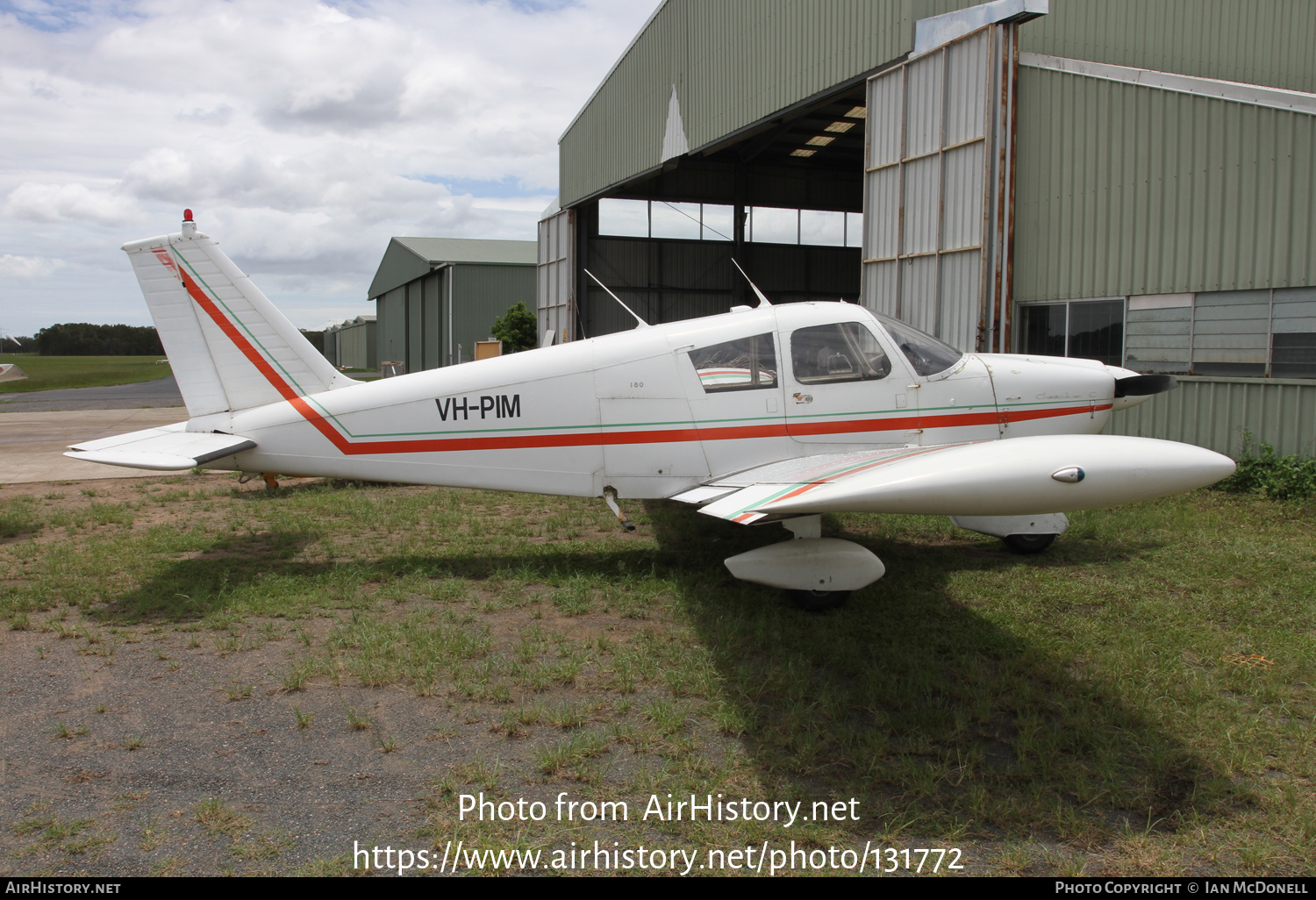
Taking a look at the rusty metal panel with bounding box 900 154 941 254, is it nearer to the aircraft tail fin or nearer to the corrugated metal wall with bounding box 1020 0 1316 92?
the corrugated metal wall with bounding box 1020 0 1316 92

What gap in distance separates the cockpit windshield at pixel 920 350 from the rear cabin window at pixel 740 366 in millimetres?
946

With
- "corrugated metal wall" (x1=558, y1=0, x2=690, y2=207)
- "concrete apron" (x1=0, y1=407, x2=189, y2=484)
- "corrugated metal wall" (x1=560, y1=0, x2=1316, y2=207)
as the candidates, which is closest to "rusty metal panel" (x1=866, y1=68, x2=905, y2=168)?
"corrugated metal wall" (x1=560, y1=0, x2=1316, y2=207)

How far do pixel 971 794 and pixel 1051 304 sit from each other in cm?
952

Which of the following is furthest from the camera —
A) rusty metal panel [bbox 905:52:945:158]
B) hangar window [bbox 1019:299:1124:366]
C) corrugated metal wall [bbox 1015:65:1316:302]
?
rusty metal panel [bbox 905:52:945:158]

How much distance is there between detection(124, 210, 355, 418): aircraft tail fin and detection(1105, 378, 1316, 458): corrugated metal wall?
31.8 ft

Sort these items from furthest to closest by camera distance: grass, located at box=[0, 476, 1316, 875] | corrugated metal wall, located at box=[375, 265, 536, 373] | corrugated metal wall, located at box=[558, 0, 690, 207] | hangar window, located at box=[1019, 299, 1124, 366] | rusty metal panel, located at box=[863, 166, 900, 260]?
corrugated metal wall, located at box=[375, 265, 536, 373] → corrugated metal wall, located at box=[558, 0, 690, 207] → rusty metal panel, located at box=[863, 166, 900, 260] → hangar window, located at box=[1019, 299, 1124, 366] → grass, located at box=[0, 476, 1316, 875]

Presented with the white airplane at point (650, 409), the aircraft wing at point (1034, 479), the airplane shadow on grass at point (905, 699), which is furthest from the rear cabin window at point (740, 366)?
the aircraft wing at point (1034, 479)

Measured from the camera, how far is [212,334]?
695 cm

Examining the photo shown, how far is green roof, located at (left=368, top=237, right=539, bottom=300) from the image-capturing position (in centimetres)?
4591

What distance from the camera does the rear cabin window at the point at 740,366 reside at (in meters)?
6.31

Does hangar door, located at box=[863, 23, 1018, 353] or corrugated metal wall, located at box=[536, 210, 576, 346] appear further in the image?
corrugated metal wall, located at box=[536, 210, 576, 346]

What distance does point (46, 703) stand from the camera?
427cm

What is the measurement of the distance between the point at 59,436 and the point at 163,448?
1488cm
